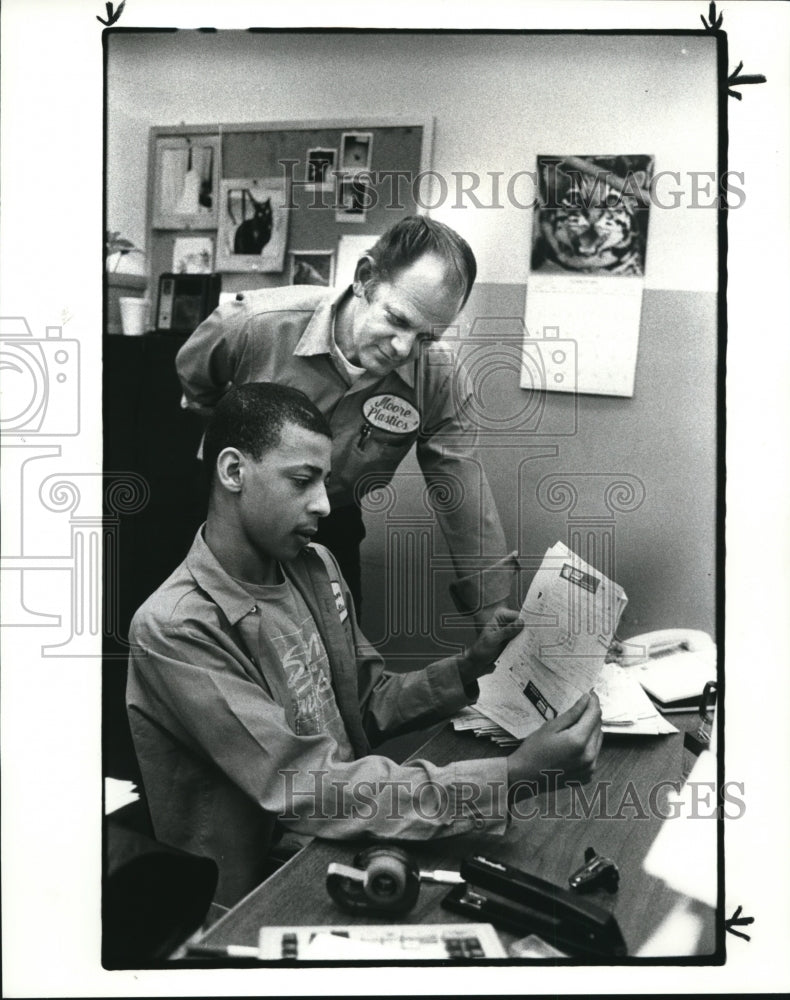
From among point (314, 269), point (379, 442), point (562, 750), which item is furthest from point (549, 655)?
point (314, 269)

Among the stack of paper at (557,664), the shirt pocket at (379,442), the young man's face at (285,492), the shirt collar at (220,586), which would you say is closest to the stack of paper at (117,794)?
the shirt collar at (220,586)

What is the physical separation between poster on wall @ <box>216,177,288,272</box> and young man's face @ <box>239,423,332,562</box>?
0.31 meters

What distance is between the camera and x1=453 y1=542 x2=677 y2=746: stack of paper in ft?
5.61

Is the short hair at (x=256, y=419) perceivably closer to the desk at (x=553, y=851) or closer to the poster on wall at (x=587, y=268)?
the poster on wall at (x=587, y=268)

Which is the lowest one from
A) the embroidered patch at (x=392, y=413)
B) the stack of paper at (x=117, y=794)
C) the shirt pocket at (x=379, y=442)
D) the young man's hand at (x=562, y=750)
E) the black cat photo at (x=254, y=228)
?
the stack of paper at (x=117, y=794)

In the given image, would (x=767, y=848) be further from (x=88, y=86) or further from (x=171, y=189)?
(x=88, y=86)

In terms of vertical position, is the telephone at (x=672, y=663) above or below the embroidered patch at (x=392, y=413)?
below

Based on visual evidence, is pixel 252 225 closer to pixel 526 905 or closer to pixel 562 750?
pixel 562 750

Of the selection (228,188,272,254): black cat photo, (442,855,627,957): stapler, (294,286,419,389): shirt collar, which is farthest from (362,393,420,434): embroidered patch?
(442,855,627,957): stapler

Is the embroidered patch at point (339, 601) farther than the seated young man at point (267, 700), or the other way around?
the embroidered patch at point (339, 601)

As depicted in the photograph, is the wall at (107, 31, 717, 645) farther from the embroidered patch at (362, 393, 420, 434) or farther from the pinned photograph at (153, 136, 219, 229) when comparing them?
the embroidered patch at (362, 393, 420, 434)

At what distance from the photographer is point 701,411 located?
5.80 ft

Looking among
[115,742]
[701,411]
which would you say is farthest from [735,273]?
[115,742]

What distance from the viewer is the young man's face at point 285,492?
164 centimetres
